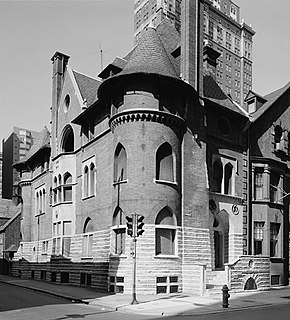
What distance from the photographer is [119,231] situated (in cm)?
2742

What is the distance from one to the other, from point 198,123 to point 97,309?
13407mm

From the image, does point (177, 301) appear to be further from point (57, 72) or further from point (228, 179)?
point (57, 72)

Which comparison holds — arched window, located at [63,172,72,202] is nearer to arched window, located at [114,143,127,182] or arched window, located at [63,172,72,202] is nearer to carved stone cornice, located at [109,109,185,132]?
arched window, located at [114,143,127,182]

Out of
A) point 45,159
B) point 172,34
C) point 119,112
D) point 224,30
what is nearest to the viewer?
point 119,112

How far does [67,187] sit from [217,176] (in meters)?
11.4

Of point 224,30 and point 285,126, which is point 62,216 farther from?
point 224,30

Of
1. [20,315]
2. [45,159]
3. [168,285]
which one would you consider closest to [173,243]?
[168,285]

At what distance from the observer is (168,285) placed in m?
25.8

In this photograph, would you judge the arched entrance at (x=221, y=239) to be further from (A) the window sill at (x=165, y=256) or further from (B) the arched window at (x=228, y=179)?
(A) the window sill at (x=165, y=256)

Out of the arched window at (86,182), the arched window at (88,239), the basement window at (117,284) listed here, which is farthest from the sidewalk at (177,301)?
the arched window at (86,182)

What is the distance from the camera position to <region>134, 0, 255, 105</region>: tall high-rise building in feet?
382

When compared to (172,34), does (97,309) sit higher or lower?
lower

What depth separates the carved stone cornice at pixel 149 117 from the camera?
26.6 meters

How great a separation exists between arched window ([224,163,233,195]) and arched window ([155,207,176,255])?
620 cm
